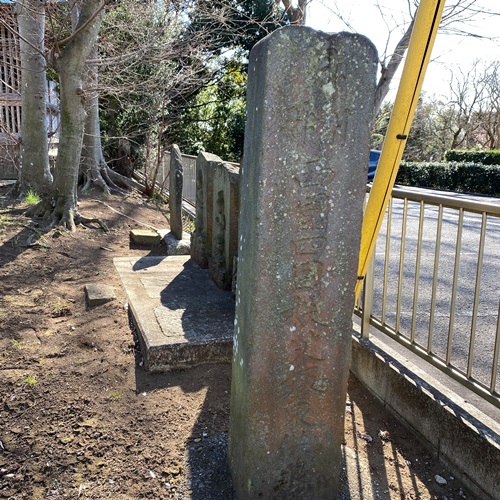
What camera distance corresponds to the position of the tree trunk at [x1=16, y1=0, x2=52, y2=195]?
798cm

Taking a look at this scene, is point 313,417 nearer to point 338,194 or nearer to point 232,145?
point 338,194

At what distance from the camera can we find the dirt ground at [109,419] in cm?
249

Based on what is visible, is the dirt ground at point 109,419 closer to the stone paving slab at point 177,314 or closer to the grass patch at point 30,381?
the grass patch at point 30,381

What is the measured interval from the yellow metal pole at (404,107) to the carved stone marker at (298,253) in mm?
645

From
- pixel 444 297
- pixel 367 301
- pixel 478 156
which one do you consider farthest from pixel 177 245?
pixel 478 156

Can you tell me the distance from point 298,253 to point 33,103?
791 centimetres

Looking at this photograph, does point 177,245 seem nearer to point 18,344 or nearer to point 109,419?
point 18,344

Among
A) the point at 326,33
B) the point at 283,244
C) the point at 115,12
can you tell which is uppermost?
the point at 115,12

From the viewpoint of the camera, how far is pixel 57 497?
237cm

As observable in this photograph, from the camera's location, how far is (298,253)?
2.05m

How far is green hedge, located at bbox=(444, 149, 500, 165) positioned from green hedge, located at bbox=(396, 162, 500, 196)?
6.39 feet

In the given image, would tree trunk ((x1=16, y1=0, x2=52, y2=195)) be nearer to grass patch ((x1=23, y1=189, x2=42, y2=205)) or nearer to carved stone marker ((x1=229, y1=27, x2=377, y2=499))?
grass patch ((x1=23, y1=189, x2=42, y2=205))

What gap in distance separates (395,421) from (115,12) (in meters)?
10.9

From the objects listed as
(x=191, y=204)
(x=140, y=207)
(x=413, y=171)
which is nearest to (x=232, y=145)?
(x=191, y=204)
